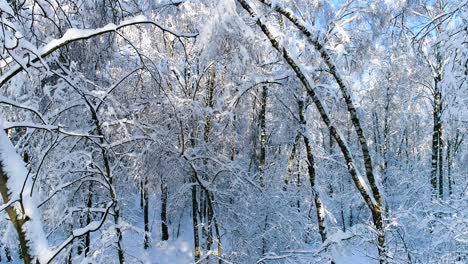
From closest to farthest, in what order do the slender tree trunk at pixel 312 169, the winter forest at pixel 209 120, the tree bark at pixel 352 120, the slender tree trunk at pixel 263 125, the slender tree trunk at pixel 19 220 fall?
the slender tree trunk at pixel 19 220 < the winter forest at pixel 209 120 < the tree bark at pixel 352 120 < the slender tree trunk at pixel 312 169 < the slender tree trunk at pixel 263 125

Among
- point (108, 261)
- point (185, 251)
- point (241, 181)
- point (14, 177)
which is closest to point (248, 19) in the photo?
point (14, 177)

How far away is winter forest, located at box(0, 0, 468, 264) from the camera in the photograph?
2881 millimetres

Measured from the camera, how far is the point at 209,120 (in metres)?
10.8

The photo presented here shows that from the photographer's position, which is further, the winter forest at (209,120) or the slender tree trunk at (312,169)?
the slender tree trunk at (312,169)

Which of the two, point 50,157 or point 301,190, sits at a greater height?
point 50,157

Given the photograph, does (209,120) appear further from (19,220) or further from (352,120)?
(19,220)

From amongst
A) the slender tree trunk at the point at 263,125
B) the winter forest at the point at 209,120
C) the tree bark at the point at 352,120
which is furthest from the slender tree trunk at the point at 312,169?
the tree bark at the point at 352,120

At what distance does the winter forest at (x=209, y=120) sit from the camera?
288cm

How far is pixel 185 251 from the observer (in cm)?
1642

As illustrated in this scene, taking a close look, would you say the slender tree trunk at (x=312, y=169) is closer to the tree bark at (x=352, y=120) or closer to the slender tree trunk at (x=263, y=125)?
the slender tree trunk at (x=263, y=125)

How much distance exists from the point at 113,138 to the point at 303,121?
15.0 feet

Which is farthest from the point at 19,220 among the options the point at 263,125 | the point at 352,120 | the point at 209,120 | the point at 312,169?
the point at 263,125

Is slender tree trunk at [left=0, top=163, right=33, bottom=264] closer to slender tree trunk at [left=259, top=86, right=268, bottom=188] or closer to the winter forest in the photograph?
the winter forest

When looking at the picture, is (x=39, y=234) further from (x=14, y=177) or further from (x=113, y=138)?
(x=113, y=138)
